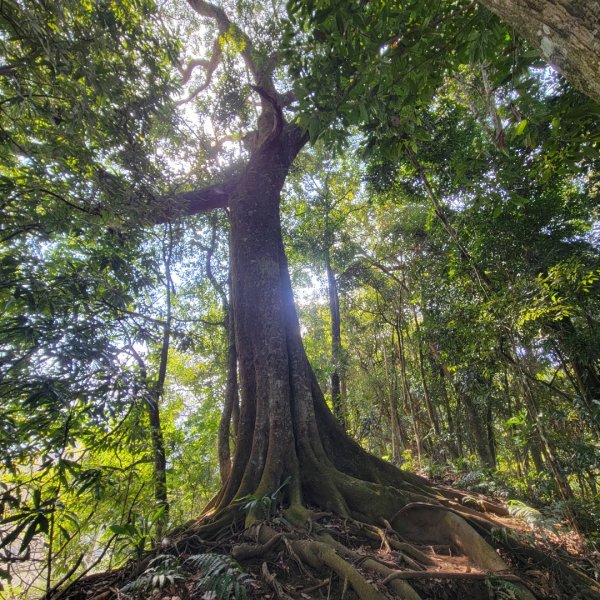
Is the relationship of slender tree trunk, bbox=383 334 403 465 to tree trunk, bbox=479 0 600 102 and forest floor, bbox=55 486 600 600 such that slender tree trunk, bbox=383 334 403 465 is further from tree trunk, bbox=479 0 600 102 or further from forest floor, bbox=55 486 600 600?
tree trunk, bbox=479 0 600 102

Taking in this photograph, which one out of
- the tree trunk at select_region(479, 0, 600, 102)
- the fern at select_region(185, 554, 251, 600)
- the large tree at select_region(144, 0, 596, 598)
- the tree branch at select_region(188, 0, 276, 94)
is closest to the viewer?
the tree trunk at select_region(479, 0, 600, 102)

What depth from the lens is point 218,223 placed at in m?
8.75

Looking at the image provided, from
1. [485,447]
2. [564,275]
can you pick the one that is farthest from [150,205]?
[485,447]

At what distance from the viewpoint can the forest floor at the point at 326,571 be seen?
2434 mm

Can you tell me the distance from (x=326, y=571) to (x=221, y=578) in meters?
0.87

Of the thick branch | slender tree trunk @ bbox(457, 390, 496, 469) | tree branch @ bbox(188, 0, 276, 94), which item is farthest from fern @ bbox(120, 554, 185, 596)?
slender tree trunk @ bbox(457, 390, 496, 469)

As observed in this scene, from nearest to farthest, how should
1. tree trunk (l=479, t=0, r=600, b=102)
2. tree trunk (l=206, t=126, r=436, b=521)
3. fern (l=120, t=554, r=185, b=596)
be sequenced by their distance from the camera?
tree trunk (l=479, t=0, r=600, b=102)
fern (l=120, t=554, r=185, b=596)
tree trunk (l=206, t=126, r=436, b=521)

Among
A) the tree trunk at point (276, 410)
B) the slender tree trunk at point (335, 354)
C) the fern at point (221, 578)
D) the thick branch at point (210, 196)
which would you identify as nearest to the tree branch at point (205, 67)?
the thick branch at point (210, 196)

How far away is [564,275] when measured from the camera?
4.12m

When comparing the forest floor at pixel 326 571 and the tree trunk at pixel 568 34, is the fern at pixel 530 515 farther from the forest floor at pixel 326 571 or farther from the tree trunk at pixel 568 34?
the tree trunk at pixel 568 34

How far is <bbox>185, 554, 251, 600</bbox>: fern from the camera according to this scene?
2.25 meters

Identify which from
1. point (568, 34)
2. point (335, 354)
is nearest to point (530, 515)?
point (568, 34)

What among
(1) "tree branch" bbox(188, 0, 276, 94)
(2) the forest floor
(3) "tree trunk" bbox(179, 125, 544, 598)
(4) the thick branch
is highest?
(1) "tree branch" bbox(188, 0, 276, 94)

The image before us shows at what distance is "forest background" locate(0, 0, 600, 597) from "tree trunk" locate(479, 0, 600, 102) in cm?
97
